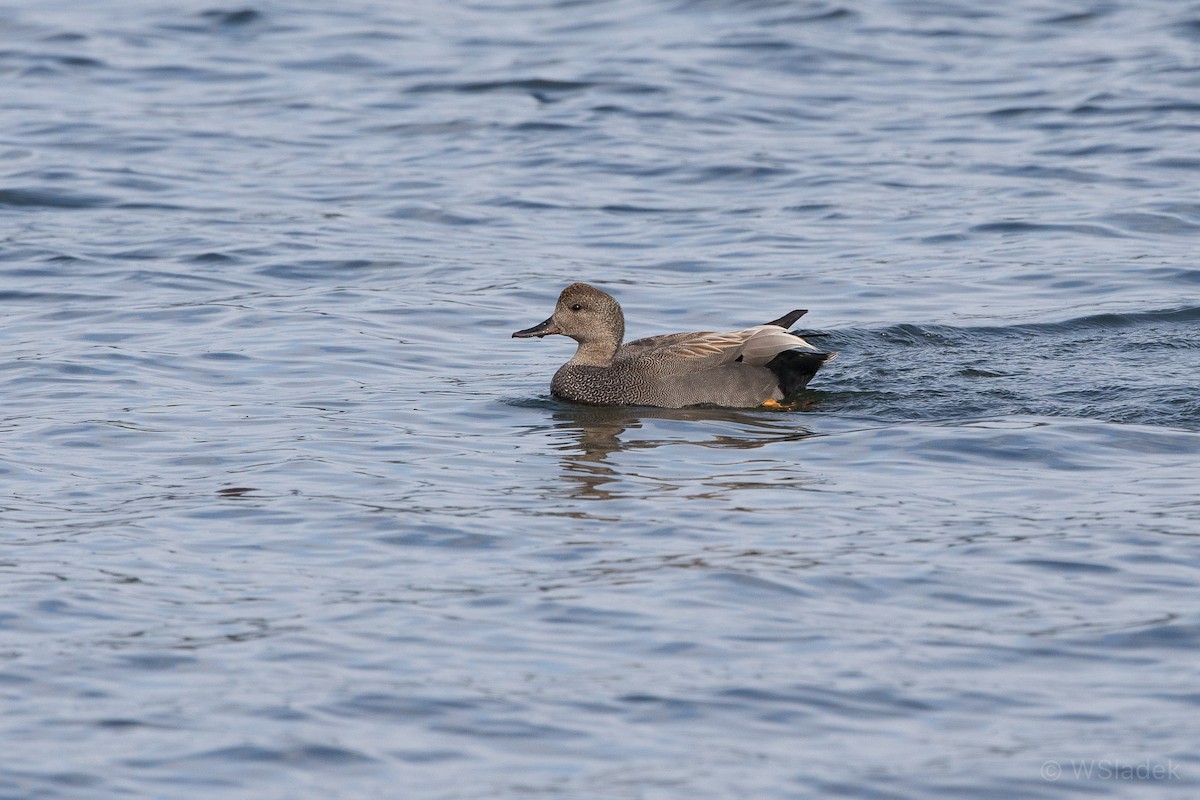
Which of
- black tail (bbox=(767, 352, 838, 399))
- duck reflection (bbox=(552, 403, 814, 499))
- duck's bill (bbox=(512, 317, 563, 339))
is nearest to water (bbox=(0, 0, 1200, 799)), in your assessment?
duck reflection (bbox=(552, 403, 814, 499))

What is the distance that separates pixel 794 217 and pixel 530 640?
1014cm

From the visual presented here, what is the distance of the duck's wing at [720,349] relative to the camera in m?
10.9

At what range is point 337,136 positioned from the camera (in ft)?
65.4

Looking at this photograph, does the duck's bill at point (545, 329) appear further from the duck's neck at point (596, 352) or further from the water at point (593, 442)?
the water at point (593, 442)

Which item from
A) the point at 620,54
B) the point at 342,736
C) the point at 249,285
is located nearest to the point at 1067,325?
the point at 249,285

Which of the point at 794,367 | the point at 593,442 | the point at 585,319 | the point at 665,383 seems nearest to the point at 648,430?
the point at 593,442

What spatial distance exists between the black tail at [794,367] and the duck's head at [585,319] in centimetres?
115

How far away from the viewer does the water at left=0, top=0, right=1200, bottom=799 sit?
20.1 ft

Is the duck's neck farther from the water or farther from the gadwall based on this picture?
the water

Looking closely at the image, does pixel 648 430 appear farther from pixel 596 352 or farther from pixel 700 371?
pixel 596 352

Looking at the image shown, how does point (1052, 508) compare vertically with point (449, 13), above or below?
below

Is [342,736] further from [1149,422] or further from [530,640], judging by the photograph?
[1149,422]

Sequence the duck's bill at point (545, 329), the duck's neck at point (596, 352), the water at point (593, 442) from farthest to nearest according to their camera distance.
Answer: the duck's neck at point (596, 352) < the duck's bill at point (545, 329) < the water at point (593, 442)

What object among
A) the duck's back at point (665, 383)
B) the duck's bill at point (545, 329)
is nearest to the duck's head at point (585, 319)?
the duck's bill at point (545, 329)
